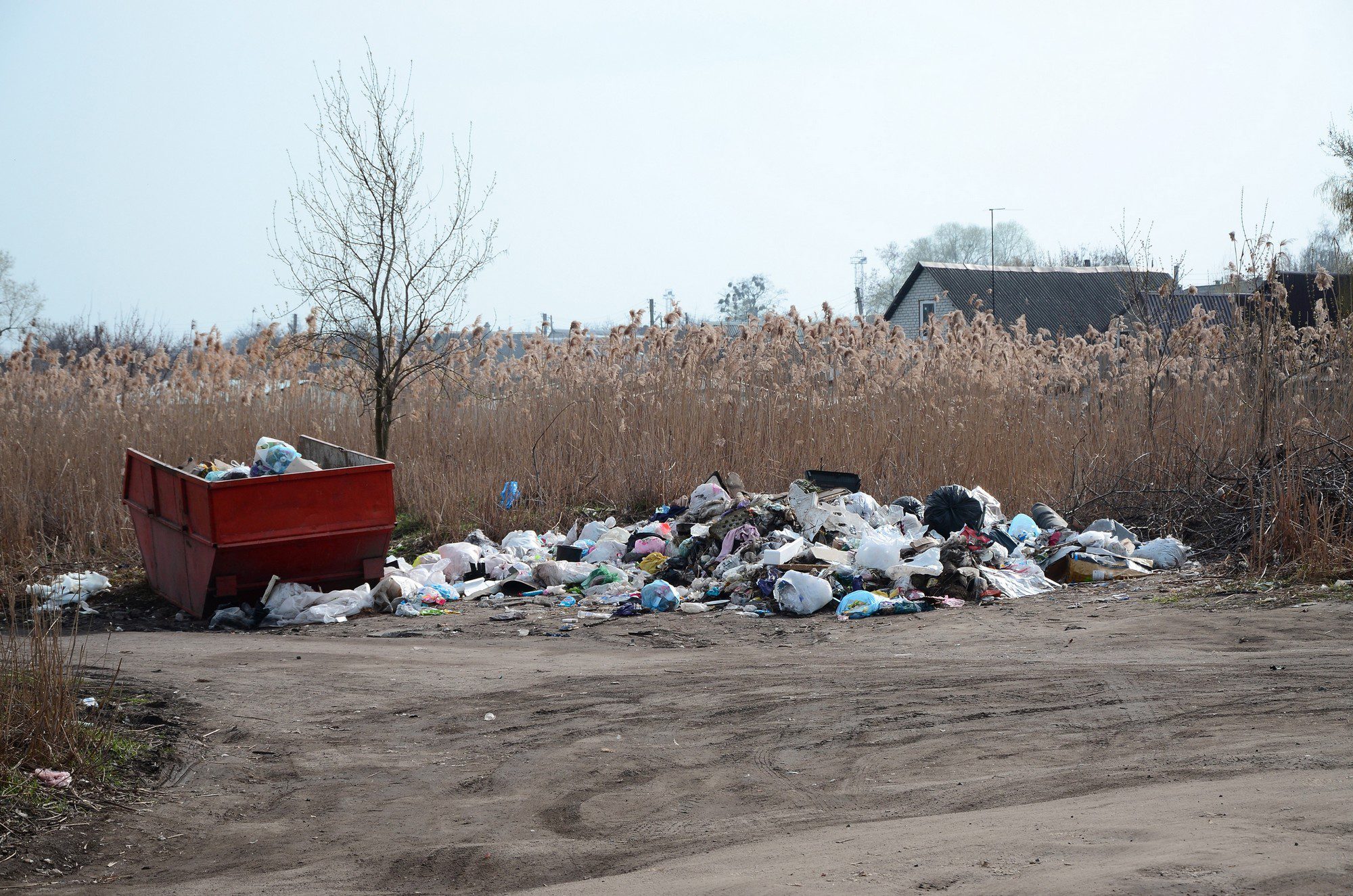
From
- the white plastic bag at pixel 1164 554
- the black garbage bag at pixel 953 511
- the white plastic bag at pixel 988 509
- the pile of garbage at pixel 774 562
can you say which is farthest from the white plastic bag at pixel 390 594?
the white plastic bag at pixel 1164 554

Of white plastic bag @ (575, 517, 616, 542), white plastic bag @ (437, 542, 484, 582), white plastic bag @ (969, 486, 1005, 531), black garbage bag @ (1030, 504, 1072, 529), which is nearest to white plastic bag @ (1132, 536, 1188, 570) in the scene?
black garbage bag @ (1030, 504, 1072, 529)

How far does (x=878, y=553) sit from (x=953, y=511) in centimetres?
146

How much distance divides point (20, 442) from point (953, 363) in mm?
11047

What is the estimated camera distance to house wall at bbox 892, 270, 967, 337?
40.6 metres

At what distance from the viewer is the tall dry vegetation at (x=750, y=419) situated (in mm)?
11047

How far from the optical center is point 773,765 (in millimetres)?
5016

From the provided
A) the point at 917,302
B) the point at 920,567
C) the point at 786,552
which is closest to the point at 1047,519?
the point at 920,567

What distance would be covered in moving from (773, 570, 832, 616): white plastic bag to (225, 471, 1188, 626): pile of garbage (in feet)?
0.04

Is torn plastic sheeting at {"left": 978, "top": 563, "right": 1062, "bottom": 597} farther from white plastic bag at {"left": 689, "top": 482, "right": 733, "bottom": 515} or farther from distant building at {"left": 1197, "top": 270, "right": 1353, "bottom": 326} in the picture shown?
distant building at {"left": 1197, "top": 270, "right": 1353, "bottom": 326}

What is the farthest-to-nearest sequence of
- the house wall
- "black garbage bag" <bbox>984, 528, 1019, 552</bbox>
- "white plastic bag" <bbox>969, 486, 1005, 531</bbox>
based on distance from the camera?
the house wall < "white plastic bag" <bbox>969, 486, 1005, 531</bbox> < "black garbage bag" <bbox>984, 528, 1019, 552</bbox>

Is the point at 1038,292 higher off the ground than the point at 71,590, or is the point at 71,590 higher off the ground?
the point at 1038,292

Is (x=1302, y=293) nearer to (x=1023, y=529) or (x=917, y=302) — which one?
(x=917, y=302)

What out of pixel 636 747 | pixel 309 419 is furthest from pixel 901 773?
pixel 309 419

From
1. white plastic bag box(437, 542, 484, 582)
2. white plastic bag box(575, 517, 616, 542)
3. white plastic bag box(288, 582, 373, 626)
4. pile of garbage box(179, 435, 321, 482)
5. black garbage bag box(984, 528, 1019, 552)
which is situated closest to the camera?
white plastic bag box(288, 582, 373, 626)
